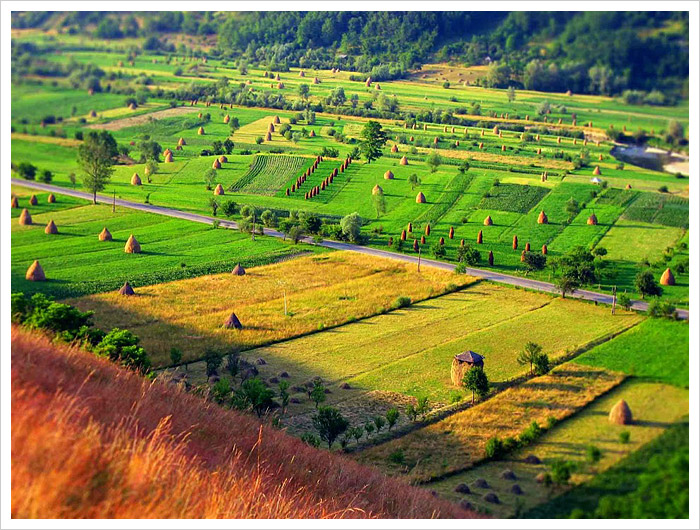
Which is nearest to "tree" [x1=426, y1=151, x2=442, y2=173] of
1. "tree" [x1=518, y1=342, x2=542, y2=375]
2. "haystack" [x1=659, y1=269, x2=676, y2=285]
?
"tree" [x1=518, y1=342, x2=542, y2=375]

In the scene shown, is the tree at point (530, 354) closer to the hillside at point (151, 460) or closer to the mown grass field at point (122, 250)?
the hillside at point (151, 460)

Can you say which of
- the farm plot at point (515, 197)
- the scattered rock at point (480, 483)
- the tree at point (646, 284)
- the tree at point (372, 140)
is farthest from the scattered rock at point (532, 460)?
the tree at point (372, 140)

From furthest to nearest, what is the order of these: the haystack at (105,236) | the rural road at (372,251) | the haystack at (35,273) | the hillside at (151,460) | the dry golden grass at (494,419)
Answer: the haystack at (105,236)
the haystack at (35,273)
the rural road at (372,251)
the dry golden grass at (494,419)
the hillside at (151,460)

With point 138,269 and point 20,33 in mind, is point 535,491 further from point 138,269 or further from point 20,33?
point 20,33

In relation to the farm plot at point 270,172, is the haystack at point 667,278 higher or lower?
lower

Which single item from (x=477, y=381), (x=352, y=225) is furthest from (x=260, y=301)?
(x=477, y=381)

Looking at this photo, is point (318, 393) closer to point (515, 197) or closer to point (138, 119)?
point (515, 197)
